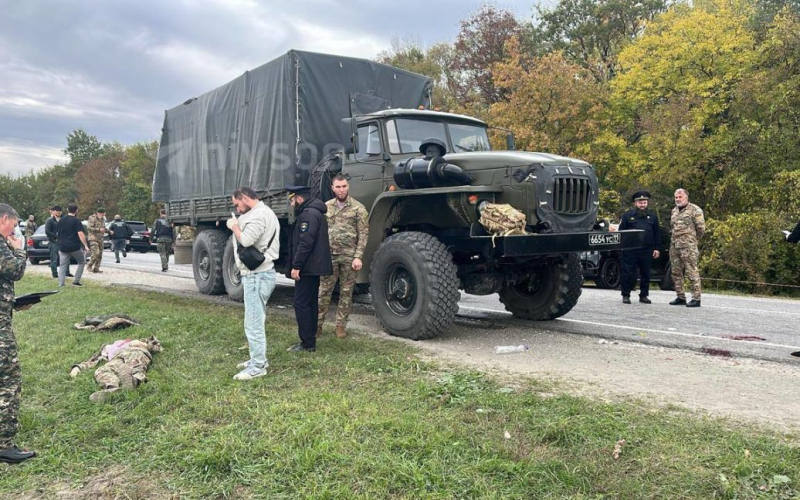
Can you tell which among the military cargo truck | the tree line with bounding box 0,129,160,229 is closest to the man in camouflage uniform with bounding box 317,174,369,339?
the military cargo truck

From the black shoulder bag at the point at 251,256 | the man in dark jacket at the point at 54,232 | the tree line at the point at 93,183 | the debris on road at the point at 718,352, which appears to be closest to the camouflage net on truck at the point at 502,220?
the debris on road at the point at 718,352

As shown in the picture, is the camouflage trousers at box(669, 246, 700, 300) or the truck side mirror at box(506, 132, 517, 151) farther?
the camouflage trousers at box(669, 246, 700, 300)

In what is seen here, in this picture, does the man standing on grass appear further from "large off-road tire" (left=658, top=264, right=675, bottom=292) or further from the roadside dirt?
"large off-road tire" (left=658, top=264, right=675, bottom=292)

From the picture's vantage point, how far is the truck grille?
639 cm

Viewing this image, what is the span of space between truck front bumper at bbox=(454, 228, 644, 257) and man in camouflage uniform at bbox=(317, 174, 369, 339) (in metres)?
1.26

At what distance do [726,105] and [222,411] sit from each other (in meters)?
20.8

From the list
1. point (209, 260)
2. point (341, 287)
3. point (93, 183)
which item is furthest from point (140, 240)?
point (93, 183)

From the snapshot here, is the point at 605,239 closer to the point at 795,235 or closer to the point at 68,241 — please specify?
the point at 795,235

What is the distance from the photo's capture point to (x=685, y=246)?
945 centimetres

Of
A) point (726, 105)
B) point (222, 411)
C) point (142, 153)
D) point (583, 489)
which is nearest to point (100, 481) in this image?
point (222, 411)

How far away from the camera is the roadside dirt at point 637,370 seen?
4191 mm

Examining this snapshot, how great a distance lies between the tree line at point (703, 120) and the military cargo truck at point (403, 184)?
10.2 m

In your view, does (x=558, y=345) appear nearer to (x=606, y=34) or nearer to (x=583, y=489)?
(x=583, y=489)

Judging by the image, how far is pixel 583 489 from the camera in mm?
2980
